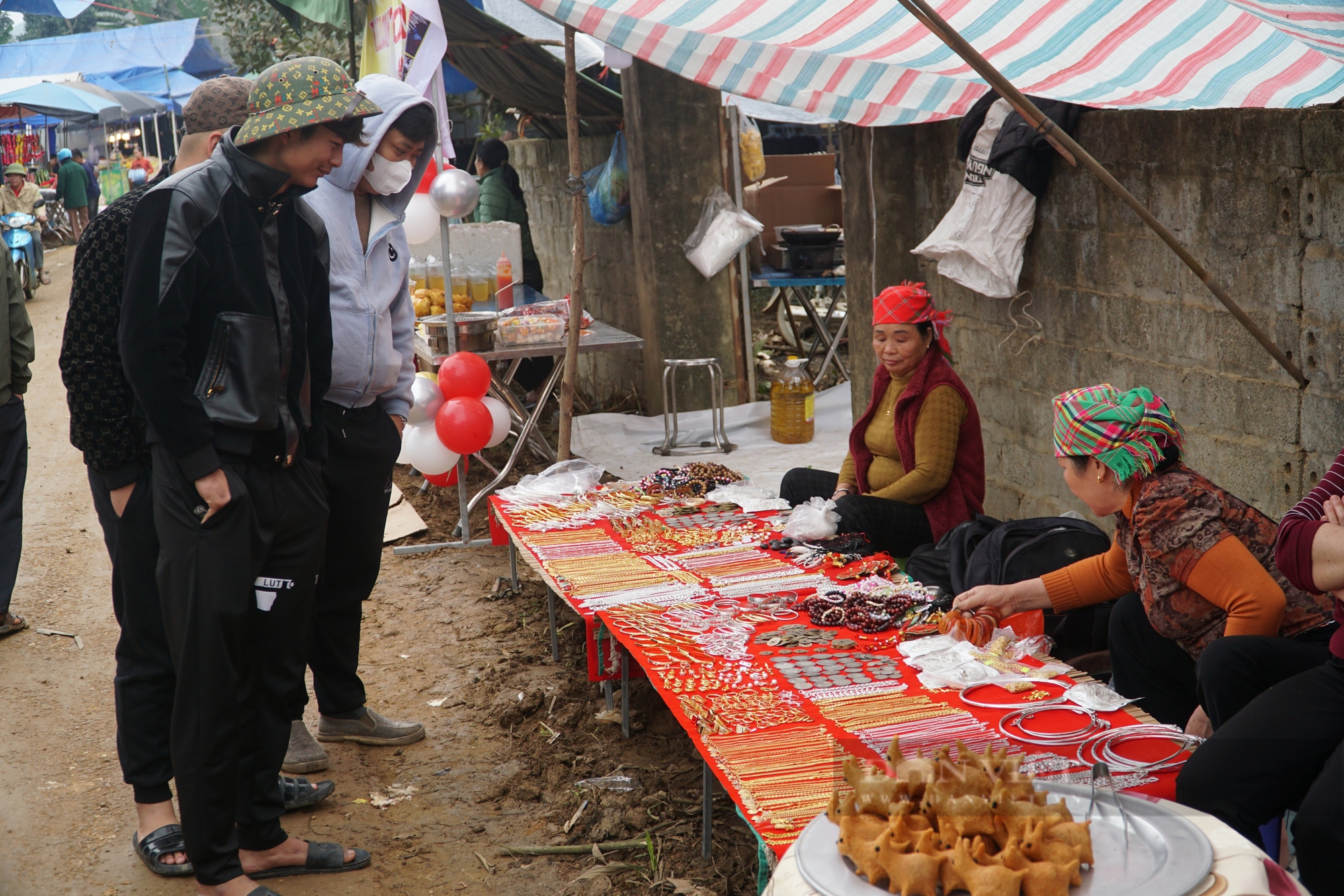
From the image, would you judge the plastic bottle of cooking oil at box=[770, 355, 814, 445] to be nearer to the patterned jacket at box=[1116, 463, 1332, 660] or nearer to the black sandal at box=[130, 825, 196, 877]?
the patterned jacket at box=[1116, 463, 1332, 660]

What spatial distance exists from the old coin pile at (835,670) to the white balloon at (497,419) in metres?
3.04

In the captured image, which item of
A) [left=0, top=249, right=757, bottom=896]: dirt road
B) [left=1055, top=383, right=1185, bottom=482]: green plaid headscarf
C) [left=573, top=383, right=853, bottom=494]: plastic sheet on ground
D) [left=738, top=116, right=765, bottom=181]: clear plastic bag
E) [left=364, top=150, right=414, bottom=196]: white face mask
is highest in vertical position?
[left=738, top=116, right=765, bottom=181]: clear plastic bag

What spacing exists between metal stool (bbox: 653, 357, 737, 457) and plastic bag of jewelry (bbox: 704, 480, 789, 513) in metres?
2.53

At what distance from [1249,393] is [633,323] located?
5.64m

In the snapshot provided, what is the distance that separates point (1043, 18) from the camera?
325 centimetres

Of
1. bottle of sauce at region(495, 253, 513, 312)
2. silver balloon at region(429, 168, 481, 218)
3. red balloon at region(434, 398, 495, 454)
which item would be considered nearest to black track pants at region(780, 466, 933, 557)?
red balloon at region(434, 398, 495, 454)

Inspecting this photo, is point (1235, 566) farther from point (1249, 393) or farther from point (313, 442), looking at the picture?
point (313, 442)

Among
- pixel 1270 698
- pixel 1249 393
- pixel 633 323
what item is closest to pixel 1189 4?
pixel 1249 393

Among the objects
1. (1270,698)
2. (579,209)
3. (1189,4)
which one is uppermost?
(1189,4)

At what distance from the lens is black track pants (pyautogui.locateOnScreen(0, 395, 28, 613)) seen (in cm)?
472

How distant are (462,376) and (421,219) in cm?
83

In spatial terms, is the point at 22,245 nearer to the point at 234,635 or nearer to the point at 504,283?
the point at 504,283

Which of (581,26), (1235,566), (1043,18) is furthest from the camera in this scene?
(581,26)

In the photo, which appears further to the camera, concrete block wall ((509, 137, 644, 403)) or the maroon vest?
concrete block wall ((509, 137, 644, 403))
